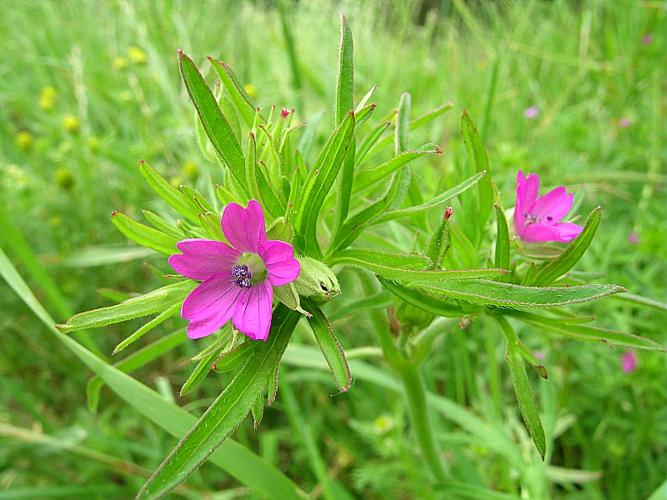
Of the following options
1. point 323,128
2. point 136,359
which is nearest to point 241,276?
point 136,359

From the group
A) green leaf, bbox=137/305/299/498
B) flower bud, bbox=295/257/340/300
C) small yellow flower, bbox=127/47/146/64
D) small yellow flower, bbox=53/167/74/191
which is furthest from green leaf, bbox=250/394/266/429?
small yellow flower, bbox=127/47/146/64

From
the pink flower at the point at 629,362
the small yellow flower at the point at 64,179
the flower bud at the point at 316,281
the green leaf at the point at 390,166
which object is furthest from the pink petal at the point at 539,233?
the small yellow flower at the point at 64,179

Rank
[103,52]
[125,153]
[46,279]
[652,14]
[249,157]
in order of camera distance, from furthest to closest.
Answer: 1. [103,52]
2. [652,14]
3. [125,153]
4. [46,279]
5. [249,157]

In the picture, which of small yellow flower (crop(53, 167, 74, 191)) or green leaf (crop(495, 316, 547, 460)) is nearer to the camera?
green leaf (crop(495, 316, 547, 460))

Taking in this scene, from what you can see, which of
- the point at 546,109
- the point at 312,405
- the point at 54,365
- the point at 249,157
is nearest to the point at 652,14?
the point at 546,109

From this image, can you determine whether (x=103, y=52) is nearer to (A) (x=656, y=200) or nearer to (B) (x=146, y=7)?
(B) (x=146, y=7)

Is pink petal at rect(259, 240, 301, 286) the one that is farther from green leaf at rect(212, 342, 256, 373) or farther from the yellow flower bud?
the yellow flower bud
